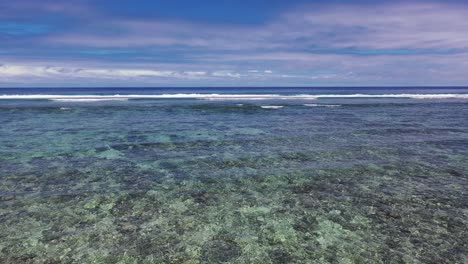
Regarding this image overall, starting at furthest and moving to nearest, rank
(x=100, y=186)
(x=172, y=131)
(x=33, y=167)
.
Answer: (x=172, y=131)
(x=33, y=167)
(x=100, y=186)

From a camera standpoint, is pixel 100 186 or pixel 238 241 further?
pixel 100 186

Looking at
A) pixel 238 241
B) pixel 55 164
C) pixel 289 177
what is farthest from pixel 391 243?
pixel 55 164

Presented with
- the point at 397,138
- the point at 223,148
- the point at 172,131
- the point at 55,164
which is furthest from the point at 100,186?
the point at 397,138

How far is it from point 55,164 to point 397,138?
17.3 meters

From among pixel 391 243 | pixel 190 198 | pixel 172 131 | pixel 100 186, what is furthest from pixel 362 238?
pixel 172 131

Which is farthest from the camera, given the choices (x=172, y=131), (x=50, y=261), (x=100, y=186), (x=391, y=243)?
(x=172, y=131)

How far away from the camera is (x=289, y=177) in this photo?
1133 cm

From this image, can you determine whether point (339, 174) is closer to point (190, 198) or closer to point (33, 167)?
point (190, 198)

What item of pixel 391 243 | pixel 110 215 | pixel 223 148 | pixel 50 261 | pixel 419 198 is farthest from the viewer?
pixel 223 148

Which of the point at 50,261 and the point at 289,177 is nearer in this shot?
the point at 50,261

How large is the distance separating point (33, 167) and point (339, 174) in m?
10.9

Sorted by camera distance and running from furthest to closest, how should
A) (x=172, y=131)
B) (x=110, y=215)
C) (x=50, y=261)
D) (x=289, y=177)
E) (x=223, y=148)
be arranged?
1. (x=172, y=131)
2. (x=223, y=148)
3. (x=289, y=177)
4. (x=110, y=215)
5. (x=50, y=261)

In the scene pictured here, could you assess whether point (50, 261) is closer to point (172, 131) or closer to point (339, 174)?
point (339, 174)

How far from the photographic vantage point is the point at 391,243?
21.9ft
